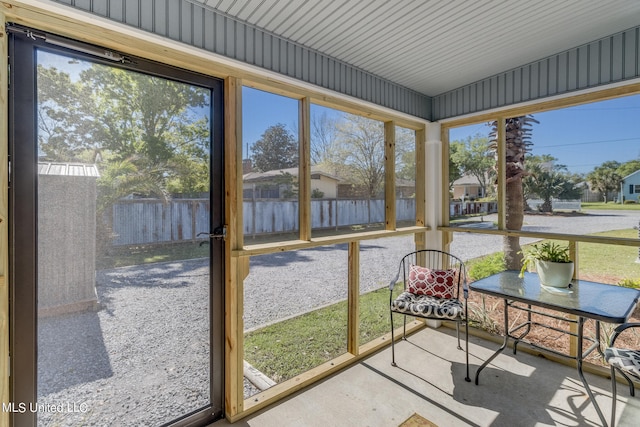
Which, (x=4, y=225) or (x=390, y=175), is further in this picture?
(x=390, y=175)

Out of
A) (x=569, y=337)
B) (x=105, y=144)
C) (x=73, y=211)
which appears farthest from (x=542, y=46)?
(x=73, y=211)

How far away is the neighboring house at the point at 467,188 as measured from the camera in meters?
3.27

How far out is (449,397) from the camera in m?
2.22

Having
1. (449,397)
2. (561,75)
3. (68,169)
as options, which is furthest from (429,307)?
(68,169)

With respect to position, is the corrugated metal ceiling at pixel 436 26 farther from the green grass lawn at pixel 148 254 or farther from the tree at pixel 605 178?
the green grass lawn at pixel 148 254

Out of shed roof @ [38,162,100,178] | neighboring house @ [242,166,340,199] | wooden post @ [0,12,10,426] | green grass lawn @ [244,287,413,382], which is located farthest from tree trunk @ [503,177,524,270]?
wooden post @ [0,12,10,426]

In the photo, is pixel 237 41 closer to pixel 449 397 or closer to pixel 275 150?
pixel 275 150

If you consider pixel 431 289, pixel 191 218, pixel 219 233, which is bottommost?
pixel 431 289

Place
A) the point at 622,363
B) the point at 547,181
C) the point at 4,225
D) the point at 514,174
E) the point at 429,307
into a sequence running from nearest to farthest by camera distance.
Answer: the point at 4,225
the point at 622,363
the point at 429,307
the point at 547,181
the point at 514,174

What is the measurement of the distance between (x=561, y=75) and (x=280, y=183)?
2.57 m

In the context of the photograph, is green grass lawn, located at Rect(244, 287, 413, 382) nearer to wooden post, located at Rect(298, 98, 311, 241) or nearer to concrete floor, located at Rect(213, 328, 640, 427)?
concrete floor, located at Rect(213, 328, 640, 427)

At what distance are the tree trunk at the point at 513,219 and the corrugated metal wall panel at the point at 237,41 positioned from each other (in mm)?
1535

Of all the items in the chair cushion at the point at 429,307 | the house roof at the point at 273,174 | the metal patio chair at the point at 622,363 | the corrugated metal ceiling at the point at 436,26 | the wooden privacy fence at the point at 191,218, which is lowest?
the metal patio chair at the point at 622,363

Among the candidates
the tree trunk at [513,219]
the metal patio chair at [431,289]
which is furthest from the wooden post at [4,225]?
the tree trunk at [513,219]
